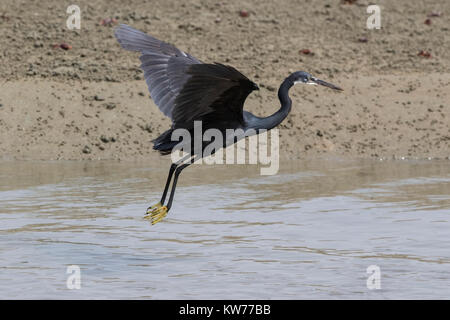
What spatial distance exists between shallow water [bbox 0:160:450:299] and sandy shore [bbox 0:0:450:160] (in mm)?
1315

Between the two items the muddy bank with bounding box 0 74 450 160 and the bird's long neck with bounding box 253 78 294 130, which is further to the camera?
the muddy bank with bounding box 0 74 450 160

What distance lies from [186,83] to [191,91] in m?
0.16

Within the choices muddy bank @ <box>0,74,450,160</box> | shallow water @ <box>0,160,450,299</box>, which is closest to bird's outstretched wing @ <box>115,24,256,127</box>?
shallow water @ <box>0,160,450,299</box>

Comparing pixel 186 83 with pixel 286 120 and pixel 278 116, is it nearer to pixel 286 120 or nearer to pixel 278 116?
pixel 278 116

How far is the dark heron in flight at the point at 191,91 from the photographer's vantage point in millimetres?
9055

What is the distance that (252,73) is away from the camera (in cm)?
1820

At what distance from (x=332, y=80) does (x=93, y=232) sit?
28.2 feet

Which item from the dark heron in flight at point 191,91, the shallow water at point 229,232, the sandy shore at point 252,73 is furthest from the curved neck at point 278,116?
the sandy shore at point 252,73

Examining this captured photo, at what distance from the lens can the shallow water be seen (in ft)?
27.3

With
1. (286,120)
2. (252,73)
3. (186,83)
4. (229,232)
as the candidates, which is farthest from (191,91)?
(252,73)

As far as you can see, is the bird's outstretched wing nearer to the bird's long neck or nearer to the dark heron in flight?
the dark heron in flight

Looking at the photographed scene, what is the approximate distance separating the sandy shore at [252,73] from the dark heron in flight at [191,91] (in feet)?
19.4

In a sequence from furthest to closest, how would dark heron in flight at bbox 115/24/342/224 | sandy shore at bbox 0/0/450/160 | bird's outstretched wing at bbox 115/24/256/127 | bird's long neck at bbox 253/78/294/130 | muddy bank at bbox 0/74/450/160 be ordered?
sandy shore at bbox 0/0/450/160, muddy bank at bbox 0/74/450/160, bird's long neck at bbox 253/78/294/130, dark heron in flight at bbox 115/24/342/224, bird's outstretched wing at bbox 115/24/256/127

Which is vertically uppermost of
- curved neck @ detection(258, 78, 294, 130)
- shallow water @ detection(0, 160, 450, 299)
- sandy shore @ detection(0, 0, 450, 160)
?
sandy shore @ detection(0, 0, 450, 160)
